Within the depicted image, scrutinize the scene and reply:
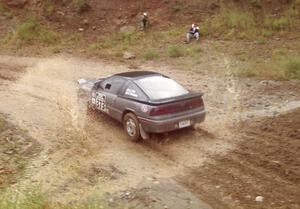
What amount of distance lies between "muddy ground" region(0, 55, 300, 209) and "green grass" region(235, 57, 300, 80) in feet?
2.00

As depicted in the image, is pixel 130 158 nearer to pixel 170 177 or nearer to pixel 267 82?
pixel 170 177

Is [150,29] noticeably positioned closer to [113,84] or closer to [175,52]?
[175,52]

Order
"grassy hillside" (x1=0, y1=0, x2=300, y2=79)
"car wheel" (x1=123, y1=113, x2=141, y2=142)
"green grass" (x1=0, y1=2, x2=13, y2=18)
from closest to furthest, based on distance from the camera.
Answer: "car wheel" (x1=123, y1=113, x2=141, y2=142) < "grassy hillside" (x1=0, y1=0, x2=300, y2=79) < "green grass" (x1=0, y1=2, x2=13, y2=18)

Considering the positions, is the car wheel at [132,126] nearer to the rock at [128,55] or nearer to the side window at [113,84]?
the side window at [113,84]

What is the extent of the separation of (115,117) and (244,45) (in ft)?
32.2

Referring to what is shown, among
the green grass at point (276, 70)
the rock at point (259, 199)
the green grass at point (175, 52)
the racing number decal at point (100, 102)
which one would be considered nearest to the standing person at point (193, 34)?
the green grass at point (175, 52)

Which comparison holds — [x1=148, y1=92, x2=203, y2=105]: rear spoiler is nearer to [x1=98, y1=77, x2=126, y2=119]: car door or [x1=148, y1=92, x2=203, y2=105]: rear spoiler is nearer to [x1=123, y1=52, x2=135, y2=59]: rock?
[x1=98, y1=77, x2=126, y2=119]: car door

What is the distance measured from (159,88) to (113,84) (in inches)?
55.5

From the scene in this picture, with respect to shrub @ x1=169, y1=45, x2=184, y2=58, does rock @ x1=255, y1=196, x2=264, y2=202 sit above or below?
below

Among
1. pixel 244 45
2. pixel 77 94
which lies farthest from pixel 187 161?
pixel 244 45

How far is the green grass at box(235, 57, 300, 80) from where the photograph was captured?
16031 millimetres

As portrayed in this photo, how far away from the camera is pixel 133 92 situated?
11.3 m

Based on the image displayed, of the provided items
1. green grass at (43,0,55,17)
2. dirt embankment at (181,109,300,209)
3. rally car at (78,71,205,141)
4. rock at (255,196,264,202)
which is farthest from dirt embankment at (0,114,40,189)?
green grass at (43,0,55,17)

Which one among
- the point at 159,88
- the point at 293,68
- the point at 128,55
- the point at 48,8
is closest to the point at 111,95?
the point at 159,88
